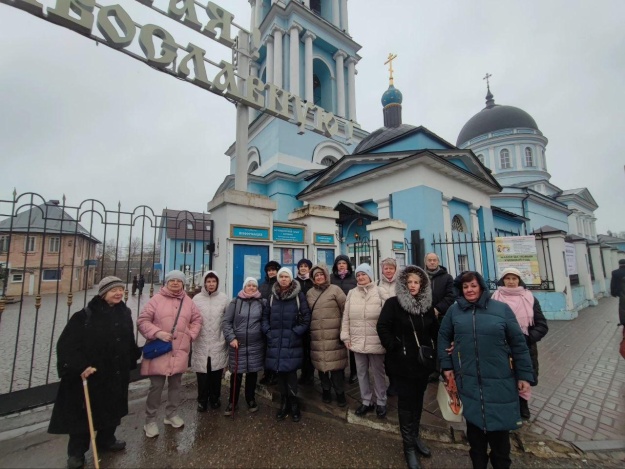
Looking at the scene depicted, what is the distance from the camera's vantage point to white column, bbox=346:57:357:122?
21.7 meters

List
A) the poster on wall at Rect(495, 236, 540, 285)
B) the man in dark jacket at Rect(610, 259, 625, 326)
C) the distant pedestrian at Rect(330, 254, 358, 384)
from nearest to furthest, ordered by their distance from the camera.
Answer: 1. the distant pedestrian at Rect(330, 254, 358, 384)
2. the man in dark jacket at Rect(610, 259, 625, 326)
3. the poster on wall at Rect(495, 236, 540, 285)

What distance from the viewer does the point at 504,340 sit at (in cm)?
244

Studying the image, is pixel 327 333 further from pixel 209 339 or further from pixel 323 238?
pixel 323 238

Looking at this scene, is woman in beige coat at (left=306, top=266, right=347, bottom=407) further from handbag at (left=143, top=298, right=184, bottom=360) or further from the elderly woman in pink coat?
handbag at (left=143, top=298, right=184, bottom=360)

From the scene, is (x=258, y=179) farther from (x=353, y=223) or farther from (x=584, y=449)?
(x=584, y=449)

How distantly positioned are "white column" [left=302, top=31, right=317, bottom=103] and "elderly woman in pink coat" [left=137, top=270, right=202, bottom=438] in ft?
60.2

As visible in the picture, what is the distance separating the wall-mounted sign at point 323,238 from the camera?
6.13 metres

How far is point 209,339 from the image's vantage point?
376 cm

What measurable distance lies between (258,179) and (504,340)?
1681cm

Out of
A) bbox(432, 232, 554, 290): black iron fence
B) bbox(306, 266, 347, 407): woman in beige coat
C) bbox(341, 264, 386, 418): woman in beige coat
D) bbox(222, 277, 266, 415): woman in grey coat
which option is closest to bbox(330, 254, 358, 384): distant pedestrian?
bbox(306, 266, 347, 407): woman in beige coat

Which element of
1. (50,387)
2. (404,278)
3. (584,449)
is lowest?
(584,449)

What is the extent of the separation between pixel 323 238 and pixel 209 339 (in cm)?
323

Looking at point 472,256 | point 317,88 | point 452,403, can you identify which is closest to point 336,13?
point 317,88

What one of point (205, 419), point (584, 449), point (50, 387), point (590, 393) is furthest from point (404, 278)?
point (50, 387)
